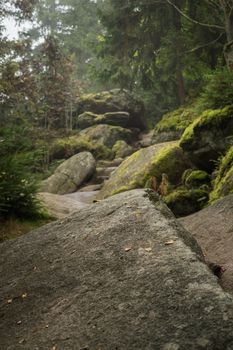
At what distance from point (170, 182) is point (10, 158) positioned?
4.80 metres

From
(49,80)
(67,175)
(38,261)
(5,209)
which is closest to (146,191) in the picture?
(38,261)

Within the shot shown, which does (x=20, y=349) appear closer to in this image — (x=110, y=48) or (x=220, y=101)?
(x=220, y=101)

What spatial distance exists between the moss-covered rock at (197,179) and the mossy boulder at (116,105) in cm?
1763

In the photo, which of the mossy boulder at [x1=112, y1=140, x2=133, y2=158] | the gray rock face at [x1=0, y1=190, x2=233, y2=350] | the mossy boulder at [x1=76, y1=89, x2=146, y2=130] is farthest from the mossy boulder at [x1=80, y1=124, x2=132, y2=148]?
the gray rock face at [x1=0, y1=190, x2=233, y2=350]

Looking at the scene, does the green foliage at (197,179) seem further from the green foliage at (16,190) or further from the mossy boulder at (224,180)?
the green foliage at (16,190)

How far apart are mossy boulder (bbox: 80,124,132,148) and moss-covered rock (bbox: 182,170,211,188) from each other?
1514cm

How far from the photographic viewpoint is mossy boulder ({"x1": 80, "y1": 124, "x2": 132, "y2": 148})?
80.5 ft

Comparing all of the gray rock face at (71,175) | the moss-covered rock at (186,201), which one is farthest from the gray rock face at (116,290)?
the gray rock face at (71,175)

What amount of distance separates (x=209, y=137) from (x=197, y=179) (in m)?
1.09

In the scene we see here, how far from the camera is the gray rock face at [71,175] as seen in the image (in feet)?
59.3

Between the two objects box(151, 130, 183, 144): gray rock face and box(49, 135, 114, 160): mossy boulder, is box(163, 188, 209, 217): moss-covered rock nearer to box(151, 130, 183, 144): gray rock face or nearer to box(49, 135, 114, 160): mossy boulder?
box(151, 130, 183, 144): gray rock face

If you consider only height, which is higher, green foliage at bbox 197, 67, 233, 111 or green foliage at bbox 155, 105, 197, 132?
green foliage at bbox 197, 67, 233, 111

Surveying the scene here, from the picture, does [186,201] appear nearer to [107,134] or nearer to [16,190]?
[16,190]

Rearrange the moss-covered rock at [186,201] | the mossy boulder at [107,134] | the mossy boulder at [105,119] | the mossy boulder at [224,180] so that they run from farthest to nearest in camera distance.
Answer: the mossy boulder at [105,119] → the mossy boulder at [107,134] → the moss-covered rock at [186,201] → the mossy boulder at [224,180]
